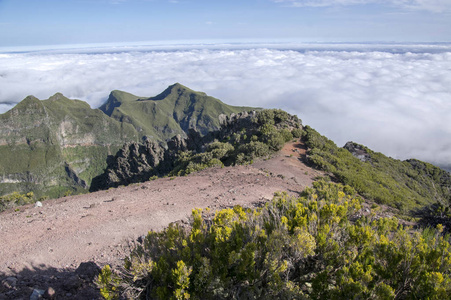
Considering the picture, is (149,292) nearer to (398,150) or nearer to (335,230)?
(335,230)

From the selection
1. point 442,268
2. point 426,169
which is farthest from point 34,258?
point 426,169

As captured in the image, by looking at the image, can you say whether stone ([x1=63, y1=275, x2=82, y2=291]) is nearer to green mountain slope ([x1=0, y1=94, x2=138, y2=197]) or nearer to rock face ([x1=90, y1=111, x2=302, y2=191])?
rock face ([x1=90, y1=111, x2=302, y2=191])

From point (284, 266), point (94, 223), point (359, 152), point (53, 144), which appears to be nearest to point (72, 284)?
point (94, 223)

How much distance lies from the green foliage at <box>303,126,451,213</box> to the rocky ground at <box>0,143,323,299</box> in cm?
308

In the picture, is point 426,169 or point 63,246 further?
point 426,169

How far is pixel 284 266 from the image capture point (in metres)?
3.85

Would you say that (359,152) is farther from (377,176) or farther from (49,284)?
(49,284)

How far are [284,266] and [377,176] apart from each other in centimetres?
1774

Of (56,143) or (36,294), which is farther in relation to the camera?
(56,143)

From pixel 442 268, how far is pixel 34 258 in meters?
8.00

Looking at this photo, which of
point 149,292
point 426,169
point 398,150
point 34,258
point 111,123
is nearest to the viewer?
point 149,292

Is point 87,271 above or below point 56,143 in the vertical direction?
above

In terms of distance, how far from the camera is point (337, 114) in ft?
509

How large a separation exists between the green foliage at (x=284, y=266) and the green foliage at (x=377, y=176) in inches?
399
